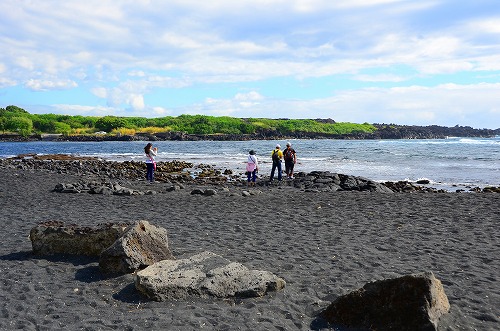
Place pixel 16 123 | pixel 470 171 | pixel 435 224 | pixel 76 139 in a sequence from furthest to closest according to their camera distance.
→ pixel 16 123 < pixel 76 139 < pixel 470 171 < pixel 435 224

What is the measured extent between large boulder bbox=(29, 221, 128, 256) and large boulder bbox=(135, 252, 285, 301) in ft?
6.55

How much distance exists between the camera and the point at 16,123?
420ft

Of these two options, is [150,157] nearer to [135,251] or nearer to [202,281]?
[135,251]

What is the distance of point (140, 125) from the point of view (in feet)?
513

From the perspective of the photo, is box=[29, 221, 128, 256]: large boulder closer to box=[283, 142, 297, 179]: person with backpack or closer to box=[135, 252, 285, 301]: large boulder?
box=[135, 252, 285, 301]: large boulder

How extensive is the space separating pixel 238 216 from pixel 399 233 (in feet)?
15.2

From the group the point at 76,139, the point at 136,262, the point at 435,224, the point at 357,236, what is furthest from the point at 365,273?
the point at 76,139

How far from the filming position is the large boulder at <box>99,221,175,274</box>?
8.74 metres

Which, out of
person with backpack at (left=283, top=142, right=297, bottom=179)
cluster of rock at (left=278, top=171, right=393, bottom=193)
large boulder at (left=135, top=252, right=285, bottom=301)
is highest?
person with backpack at (left=283, top=142, right=297, bottom=179)

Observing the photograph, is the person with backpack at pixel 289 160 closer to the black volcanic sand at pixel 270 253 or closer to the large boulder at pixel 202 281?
the black volcanic sand at pixel 270 253

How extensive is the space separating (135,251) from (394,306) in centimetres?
453

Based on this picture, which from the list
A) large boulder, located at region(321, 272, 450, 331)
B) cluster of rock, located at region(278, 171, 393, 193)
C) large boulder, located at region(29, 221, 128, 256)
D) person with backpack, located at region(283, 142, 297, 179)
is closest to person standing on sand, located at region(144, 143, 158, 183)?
cluster of rock, located at region(278, 171, 393, 193)

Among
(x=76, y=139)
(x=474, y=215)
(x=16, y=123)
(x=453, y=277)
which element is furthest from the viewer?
(x=16, y=123)

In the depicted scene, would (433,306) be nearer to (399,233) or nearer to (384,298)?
(384,298)
